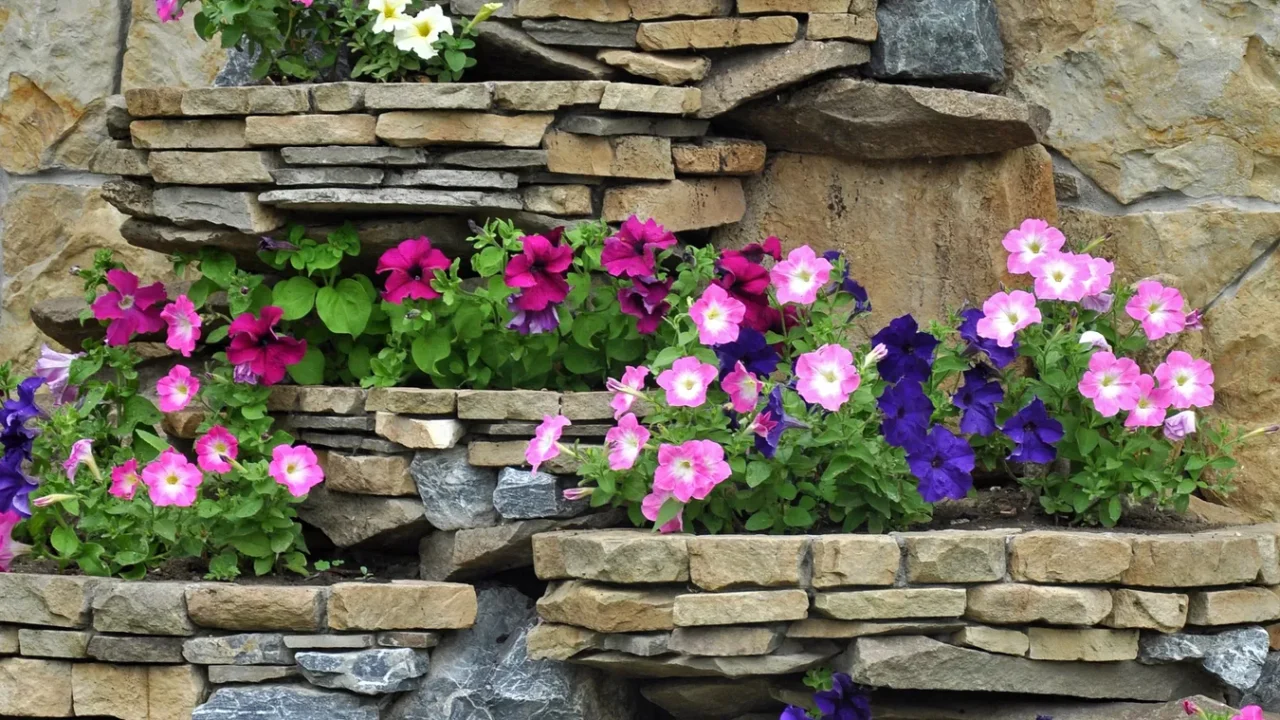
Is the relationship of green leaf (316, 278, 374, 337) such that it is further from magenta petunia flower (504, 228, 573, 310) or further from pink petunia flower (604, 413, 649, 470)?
pink petunia flower (604, 413, 649, 470)

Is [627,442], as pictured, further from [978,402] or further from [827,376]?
[978,402]

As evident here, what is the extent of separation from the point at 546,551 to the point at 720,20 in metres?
1.29

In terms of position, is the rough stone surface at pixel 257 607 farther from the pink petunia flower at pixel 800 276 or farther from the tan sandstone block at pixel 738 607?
the pink petunia flower at pixel 800 276

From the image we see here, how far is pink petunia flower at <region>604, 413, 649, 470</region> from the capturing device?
2838 millimetres

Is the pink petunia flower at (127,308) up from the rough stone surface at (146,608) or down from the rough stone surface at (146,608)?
up

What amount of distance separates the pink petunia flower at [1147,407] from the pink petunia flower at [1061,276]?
0.23 meters

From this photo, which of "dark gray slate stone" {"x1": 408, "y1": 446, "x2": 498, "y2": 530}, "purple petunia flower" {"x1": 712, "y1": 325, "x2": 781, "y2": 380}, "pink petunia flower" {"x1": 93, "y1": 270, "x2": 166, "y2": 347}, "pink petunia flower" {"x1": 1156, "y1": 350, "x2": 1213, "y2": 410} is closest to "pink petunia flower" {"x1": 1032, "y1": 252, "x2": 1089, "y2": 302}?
"pink petunia flower" {"x1": 1156, "y1": 350, "x2": 1213, "y2": 410}

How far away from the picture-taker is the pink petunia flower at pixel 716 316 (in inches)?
116

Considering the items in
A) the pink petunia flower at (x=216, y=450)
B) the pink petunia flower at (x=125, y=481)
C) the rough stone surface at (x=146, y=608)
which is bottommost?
the rough stone surface at (x=146, y=608)

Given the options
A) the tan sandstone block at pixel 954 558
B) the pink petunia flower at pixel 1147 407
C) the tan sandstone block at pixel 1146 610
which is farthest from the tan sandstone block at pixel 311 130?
the tan sandstone block at pixel 1146 610

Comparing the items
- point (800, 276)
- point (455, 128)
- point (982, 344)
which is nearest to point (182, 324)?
point (455, 128)

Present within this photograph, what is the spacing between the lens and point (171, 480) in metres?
3.01

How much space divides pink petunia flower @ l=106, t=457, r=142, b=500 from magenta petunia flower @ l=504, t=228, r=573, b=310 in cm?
91

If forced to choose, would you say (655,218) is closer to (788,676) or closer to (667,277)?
(667,277)
